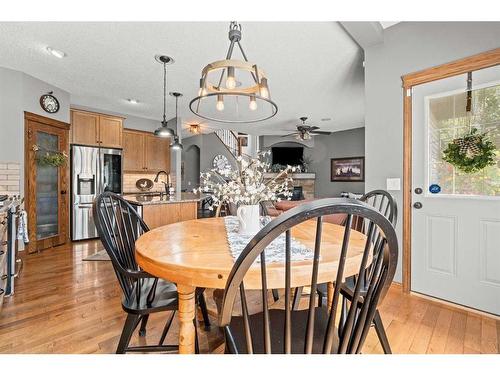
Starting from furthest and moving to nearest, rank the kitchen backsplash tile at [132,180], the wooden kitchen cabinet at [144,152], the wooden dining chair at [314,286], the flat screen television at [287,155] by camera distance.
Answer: the flat screen television at [287,155]
the kitchen backsplash tile at [132,180]
the wooden kitchen cabinet at [144,152]
the wooden dining chair at [314,286]

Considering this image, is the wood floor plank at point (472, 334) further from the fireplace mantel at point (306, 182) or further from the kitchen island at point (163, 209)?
the fireplace mantel at point (306, 182)

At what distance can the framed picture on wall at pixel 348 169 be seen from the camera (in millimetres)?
7445

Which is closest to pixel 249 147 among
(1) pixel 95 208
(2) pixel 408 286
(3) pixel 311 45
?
(3) pixel 311 45

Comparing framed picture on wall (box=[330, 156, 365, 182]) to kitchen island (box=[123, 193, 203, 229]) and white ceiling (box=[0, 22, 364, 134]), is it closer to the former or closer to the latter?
white ceiling (box=[0, 22, 364, 134])

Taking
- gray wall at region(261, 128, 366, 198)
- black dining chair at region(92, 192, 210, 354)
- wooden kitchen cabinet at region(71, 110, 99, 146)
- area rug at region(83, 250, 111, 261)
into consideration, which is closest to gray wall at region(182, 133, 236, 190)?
gray wall at region(261, 128, 366, 198)

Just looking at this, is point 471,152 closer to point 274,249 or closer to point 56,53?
point 274,249

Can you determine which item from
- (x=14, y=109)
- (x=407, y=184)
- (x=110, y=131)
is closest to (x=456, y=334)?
(x=407, y=184)

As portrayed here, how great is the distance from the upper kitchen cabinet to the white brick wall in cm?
116

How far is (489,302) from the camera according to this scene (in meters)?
2.00

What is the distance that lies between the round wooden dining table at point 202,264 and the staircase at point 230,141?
27.1 ft

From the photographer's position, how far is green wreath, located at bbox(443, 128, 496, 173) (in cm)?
203

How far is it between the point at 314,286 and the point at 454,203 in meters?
2.11

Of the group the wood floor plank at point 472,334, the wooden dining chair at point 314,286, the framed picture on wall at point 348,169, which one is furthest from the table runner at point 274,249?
the framed picture on wall at point 348,169
